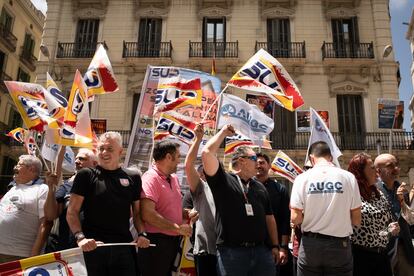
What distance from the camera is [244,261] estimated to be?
3.65 m

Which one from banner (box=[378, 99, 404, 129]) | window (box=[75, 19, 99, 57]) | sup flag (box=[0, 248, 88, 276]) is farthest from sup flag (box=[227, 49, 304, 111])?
window (box=[75, 19, 99, 57])

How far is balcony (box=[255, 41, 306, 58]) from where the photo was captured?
60.0 feet

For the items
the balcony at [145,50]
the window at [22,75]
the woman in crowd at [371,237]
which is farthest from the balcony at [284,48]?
the window at [22,75]

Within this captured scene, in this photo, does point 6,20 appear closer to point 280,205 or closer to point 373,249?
point 280,205

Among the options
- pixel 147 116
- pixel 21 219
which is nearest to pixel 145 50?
pixel 147 116

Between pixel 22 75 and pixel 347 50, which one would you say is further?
pixel 22 75

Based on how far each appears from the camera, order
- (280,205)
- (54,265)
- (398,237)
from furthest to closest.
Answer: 1. (280,205)
2. (398,237)
3. (54,265)

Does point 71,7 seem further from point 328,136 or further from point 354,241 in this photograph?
point 354,241

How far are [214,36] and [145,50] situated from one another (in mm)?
3503

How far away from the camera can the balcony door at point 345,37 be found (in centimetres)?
1834

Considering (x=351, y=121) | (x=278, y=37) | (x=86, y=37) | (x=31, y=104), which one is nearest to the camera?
(x=31, y=104)

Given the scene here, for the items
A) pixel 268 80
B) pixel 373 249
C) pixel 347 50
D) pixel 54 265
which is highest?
pixel 347 50

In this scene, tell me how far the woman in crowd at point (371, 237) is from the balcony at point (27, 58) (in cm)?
2779

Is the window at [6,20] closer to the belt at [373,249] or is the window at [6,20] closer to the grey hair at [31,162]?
the grey hair at [31,162]
